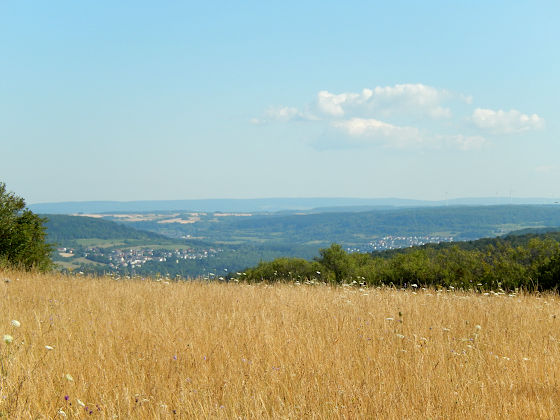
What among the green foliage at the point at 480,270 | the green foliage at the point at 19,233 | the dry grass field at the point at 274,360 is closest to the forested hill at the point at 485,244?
the green foliage at the point at 480,270

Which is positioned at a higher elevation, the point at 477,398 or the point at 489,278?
the point at 477,398

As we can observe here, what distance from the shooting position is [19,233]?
65.4 ft

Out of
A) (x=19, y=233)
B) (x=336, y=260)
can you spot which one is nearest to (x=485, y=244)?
(x=336, y=260)

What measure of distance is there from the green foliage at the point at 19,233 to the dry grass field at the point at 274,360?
1258 centimetres

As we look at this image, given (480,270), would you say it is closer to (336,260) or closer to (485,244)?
(336,260)

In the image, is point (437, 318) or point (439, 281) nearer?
point (437, 318)

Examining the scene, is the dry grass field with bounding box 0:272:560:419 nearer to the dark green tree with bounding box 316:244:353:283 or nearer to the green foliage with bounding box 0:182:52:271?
the green foliage with bounding box 0:182:52:271

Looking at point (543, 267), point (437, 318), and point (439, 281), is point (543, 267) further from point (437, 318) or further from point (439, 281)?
point (437, 318)

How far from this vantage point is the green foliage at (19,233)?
19.5 meters

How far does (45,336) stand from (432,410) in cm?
483

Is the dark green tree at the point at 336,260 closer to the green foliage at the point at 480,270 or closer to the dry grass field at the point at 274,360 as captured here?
the green foliage at the point at 480,270

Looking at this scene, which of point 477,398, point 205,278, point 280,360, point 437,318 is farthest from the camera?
point 205,278

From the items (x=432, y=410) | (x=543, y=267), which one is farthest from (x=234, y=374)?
(x=543, y=267)

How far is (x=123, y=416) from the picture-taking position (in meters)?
3.70
